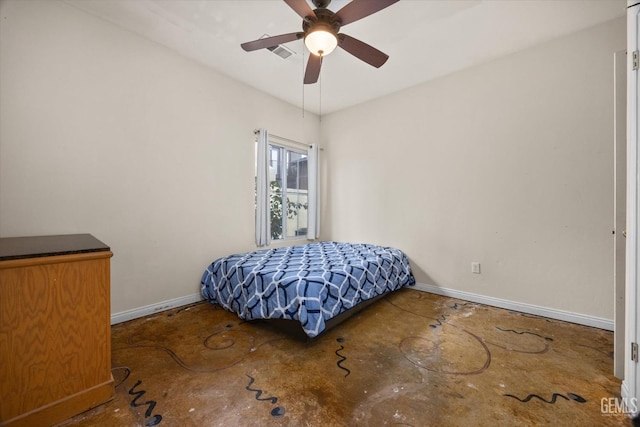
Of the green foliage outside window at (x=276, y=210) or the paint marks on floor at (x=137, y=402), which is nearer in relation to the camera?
the paint marks on floor at (x=137, y=402)

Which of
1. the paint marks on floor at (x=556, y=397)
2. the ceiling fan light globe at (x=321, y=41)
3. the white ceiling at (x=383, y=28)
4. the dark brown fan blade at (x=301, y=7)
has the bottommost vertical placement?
the paint marks on floor at (x=556, y=397)

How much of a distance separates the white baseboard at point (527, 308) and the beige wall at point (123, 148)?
8.22ft

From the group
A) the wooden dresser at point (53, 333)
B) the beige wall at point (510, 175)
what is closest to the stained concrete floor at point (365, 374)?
the wooden dresser at point (53, 333)

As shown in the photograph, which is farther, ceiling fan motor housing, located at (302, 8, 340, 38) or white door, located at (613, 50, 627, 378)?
ceiling fan motor housing, located at (302, 8, 340, 38)

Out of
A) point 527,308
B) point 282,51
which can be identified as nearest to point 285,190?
point 282,51

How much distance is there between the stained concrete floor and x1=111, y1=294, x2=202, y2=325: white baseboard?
105 mm

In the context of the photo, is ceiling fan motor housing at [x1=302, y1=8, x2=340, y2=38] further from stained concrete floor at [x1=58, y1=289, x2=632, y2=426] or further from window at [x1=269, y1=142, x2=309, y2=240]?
stained concrete floor at [x1=58, y1=289, x2=632, y2=426]

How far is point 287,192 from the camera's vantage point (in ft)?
13.0

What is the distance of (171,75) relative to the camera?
267 centimetres

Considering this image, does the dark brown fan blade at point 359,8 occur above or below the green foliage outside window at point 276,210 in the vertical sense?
above

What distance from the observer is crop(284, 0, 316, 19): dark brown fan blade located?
1595 millimetres

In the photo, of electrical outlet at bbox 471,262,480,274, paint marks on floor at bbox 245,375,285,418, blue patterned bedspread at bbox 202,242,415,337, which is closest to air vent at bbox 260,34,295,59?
blue patterned bedspread at bbox 202,242,415,337

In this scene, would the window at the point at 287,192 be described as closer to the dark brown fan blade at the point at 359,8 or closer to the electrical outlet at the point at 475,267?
the dark brown fan blade at the point at 359,8

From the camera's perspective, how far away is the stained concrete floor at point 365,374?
1.30 meters
